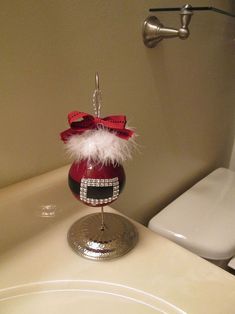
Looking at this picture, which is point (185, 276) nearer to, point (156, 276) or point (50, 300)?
point (156, 276)

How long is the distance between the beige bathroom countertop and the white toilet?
1.00ft

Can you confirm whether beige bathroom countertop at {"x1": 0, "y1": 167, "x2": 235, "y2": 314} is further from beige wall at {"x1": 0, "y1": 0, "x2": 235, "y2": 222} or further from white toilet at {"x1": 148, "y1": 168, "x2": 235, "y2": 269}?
white toilet at {"x1": 148, "y1": 168, "x2": 235, "y2": 269}

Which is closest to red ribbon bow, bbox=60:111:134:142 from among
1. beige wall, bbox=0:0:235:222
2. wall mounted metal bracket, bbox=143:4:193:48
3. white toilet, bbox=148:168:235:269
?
beige wall, bbox=0:0:235:222

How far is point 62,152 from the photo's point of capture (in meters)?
0.62

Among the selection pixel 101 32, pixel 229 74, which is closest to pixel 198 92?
pixel 229 74

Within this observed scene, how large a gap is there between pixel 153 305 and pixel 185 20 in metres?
0.56

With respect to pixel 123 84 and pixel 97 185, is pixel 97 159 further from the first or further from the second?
pixel 123 84

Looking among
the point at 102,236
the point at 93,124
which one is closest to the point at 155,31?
the point at 93,124

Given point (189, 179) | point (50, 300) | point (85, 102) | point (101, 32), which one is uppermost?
point (101, 32)

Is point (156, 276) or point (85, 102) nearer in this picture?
point (156, 276)

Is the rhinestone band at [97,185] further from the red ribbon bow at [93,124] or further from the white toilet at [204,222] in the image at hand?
the white toilet at [204,222]

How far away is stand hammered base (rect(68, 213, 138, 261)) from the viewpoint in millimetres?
494

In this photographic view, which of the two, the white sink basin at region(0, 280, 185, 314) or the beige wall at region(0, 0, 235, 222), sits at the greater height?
the beige wall at region(0, 0, 235, 222)

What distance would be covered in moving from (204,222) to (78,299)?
54cm
